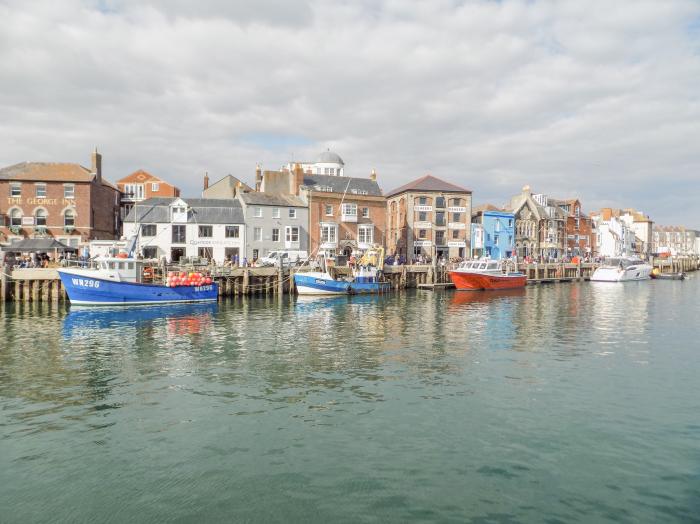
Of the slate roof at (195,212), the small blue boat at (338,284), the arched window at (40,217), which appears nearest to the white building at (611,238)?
the small blue boat at (338,284)

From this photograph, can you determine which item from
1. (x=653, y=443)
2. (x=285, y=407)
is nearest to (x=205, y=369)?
(x=285, y=407)

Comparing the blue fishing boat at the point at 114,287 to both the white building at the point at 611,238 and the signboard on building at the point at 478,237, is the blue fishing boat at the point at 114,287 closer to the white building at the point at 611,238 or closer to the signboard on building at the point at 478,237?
the signboard on building at the point at 478,237

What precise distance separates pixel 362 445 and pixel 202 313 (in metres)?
25.9

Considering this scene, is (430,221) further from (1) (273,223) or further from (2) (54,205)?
(2) (54,205)

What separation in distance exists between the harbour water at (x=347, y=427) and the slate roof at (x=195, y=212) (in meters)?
32.5

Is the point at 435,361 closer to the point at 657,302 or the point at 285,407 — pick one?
the point at 285,407

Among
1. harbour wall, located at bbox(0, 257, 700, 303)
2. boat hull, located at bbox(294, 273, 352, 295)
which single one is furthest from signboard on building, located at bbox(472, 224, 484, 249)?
boat hull, located at bbox(294, 273, 352, 295)

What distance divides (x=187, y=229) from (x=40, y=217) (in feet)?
54.4

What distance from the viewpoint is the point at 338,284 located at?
159 feet

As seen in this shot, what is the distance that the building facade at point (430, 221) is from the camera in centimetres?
7188

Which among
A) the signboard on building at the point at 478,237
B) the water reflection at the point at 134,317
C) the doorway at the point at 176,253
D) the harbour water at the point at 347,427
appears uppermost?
the signboard on building at the point at 478,237

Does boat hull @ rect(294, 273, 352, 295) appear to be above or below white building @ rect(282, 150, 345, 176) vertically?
below

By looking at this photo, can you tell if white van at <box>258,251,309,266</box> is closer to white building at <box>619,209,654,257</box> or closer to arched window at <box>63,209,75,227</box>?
arched window at <box>63,209,75,227</box>

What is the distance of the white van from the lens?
53.7m
